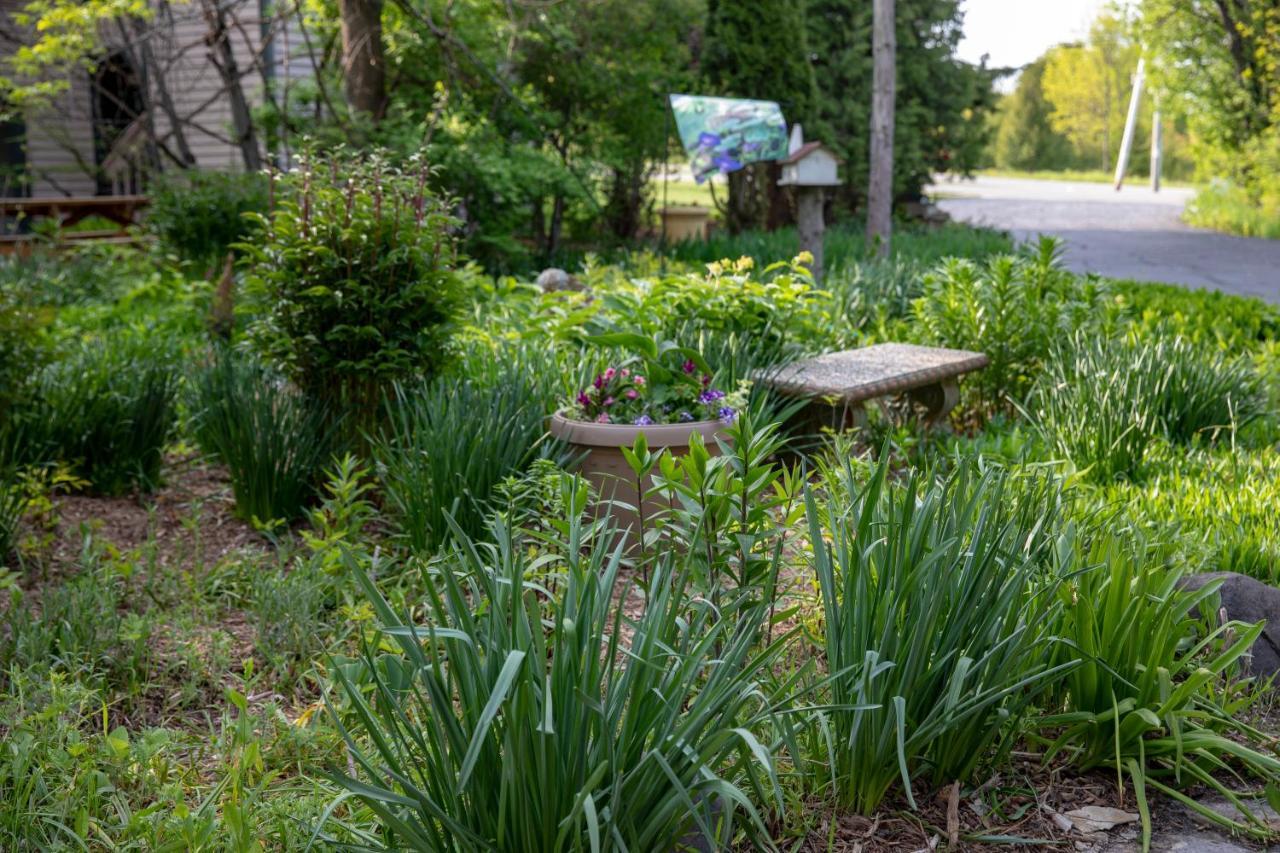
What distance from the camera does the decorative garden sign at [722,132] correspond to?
10.6 metres

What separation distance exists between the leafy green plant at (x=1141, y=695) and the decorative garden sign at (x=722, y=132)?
326 inches

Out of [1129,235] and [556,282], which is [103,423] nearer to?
[556,282]

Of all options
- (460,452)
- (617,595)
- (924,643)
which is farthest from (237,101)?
(924,643)

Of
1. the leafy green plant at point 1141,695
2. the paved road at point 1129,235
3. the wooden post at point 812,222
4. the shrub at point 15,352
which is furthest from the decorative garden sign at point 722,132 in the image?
the leafy green plant at point 1141,695

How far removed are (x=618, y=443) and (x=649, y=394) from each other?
0.31m

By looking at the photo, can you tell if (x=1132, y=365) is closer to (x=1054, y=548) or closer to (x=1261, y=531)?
(x=1261, y=531)

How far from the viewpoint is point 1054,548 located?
2.98 m

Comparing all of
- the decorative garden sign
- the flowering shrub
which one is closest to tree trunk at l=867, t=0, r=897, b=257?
the decorative garden sign

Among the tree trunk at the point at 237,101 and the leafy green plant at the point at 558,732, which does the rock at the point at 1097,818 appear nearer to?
the leafy green plant at the point at 558,732

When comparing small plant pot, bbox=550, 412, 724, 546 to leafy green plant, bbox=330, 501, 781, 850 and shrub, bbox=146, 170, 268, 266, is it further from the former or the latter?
shrub, bbox=146, 170, 268, 266

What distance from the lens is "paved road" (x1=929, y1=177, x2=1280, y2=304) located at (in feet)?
43.0

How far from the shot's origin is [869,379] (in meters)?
5.20

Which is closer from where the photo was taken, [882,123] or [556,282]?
[556,282]

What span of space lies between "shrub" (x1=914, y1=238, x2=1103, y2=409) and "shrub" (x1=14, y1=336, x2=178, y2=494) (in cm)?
397
